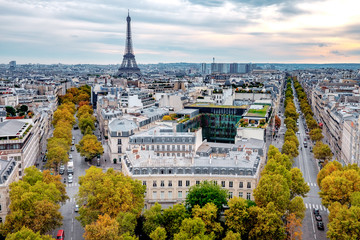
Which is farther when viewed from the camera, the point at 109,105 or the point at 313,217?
the point at 109,105

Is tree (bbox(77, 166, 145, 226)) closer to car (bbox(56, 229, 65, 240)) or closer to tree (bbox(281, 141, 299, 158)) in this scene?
car (bbox(56, 229, 65, 240))

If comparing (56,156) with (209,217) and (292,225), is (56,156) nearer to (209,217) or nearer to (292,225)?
(209,217)

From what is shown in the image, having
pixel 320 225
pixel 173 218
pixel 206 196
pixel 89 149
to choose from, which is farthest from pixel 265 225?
pixel 89 149

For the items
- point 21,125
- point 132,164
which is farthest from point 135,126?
point 132,164

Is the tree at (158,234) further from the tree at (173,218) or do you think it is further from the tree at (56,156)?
the tree at (56,156)

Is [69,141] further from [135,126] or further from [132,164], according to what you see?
[132,164]

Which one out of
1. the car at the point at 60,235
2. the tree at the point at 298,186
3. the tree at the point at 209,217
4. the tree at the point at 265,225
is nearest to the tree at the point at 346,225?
the tree at the point at 265,225
